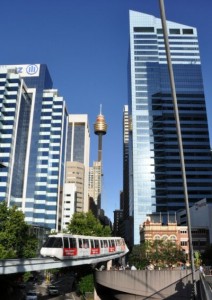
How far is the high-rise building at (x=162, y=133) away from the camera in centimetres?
17275

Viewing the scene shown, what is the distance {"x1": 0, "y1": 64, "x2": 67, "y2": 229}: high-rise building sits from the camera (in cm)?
13575

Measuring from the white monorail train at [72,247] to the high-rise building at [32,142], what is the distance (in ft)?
254

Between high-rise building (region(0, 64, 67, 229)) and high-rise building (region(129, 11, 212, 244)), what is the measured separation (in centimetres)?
4178

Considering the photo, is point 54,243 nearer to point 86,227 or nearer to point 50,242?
point 50,242

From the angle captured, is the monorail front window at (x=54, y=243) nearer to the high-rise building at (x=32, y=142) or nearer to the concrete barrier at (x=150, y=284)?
the concrete barrier at (x=150, y=284)

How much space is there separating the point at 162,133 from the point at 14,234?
5112 inches

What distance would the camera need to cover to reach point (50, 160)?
15075 cm

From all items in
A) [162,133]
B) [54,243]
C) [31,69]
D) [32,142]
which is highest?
[31,69]

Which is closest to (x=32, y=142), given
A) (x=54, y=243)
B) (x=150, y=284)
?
(x=150, y=284)

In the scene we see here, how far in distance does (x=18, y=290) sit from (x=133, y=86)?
139m

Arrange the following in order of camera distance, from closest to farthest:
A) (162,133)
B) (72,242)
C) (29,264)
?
1. (29,264)
2. (72,242)
3. (162,133)

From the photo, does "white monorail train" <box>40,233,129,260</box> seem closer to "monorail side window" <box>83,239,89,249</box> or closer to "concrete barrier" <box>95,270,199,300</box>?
"monorail side window" <box>83,239,89,249</box>

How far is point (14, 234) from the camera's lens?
62875 mm

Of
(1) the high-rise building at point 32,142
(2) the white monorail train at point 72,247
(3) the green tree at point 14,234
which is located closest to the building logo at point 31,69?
(1) the high-rise building at point 32,142
